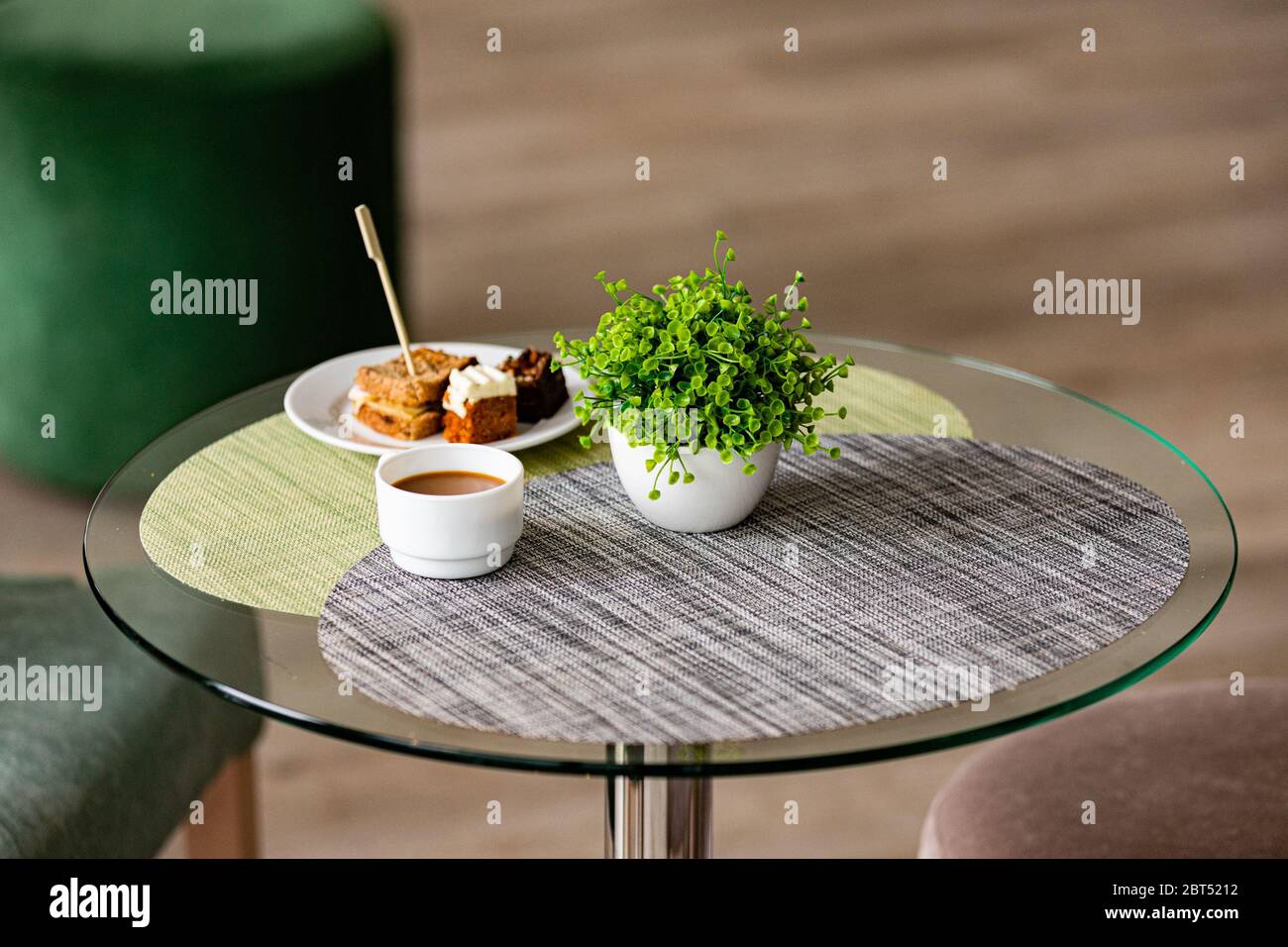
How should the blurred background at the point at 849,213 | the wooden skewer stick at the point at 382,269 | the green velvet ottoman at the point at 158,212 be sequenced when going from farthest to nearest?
A: the green velvet ottoman at the point at 158,212
the blurred background at the point at 849,213
the wooden skewer stick at the point at 382,269

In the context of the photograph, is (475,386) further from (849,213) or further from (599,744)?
(849,213)

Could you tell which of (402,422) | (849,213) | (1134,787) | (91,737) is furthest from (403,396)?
(849,213)

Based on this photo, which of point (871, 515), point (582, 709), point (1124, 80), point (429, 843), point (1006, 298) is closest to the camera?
point (582, 709)

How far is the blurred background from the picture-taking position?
→ 6.62ft

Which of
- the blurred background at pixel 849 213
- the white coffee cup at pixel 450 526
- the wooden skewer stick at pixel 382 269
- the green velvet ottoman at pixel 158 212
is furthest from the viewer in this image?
the green velvet ottoman at pixel 158 212

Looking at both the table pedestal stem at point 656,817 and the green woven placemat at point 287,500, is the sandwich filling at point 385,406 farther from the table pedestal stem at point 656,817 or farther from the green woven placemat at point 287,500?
the table pedestal stem at point 656,817

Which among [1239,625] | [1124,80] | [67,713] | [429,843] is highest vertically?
[1124,80]

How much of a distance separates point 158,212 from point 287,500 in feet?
4.30

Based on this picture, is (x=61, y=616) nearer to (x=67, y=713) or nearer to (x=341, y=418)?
(x=67, y=713)

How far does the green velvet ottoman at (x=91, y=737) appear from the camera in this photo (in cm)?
128

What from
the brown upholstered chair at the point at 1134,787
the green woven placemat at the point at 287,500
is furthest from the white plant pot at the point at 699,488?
the brown upholstered chair at the point at 1134,787

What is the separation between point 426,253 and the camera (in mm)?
3639
